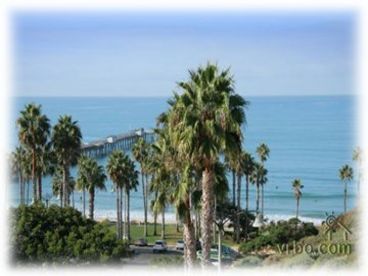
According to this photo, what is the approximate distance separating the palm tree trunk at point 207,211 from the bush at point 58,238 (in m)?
5.72

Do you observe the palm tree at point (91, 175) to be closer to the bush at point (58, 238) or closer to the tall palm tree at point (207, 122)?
the bush at point (58, 238)

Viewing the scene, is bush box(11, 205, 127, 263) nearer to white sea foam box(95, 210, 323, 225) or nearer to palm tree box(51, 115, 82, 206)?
palm tree box(51, 115, 82, 206)

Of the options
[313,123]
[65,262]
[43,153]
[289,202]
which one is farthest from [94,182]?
[313,123]

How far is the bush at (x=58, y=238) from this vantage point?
17672 millimetres

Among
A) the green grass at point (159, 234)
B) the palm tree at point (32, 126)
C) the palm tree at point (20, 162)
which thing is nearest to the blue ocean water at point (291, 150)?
the palm tree at point (32, 126)

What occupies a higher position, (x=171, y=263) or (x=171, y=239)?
(x=171, y=263)

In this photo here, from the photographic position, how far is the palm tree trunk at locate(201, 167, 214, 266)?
40.7 feet

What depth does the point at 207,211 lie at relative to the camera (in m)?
12.6

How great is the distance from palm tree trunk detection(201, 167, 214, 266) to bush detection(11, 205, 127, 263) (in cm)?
572

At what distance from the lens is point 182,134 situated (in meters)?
12.1

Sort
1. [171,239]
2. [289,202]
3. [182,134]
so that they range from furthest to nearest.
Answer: [289,202], [171,239], [182,134]

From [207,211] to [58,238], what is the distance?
8165 mm

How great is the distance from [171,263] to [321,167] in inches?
3218

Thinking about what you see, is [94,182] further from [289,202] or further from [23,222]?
[289,202]
